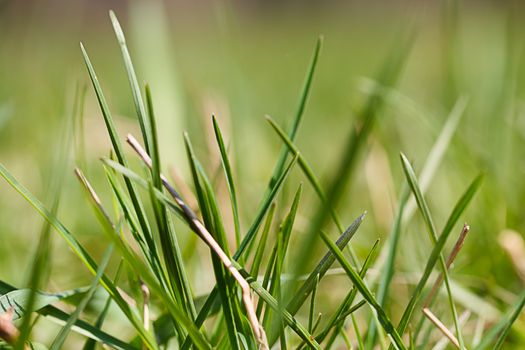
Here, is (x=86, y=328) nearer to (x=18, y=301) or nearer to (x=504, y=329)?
(x=18, y=301)

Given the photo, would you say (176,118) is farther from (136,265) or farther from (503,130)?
(136,265)

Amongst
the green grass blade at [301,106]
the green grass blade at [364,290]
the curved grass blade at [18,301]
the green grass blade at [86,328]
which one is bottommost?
the green grass blade at [86,328]

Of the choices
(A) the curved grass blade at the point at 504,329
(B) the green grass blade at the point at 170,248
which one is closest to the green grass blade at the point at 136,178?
(B) the green grass blade at the point at 170,248

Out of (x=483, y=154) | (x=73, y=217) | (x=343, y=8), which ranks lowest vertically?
(x=73, y=217)

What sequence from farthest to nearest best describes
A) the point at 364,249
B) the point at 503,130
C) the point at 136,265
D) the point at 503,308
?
the point at 503,130 → the point at 364,249 → the point at 503,308 → the point at 136,265

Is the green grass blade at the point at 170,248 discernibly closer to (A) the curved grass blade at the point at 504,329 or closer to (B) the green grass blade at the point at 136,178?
(B) the green grass blade at the point at 136,178

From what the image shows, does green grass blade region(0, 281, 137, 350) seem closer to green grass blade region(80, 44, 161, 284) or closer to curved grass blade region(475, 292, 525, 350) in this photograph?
green grass blade region(80, 44, 161, 284)

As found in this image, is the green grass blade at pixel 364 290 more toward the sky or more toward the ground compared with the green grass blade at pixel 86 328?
more toward the sky

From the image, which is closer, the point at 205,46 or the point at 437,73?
the point at 437,73

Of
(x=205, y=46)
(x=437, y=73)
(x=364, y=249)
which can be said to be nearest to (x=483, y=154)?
(x=364, y=249)
